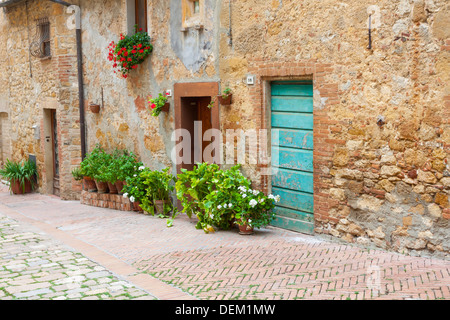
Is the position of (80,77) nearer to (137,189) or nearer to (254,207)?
(137,189)

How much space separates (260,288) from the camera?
5.19 m

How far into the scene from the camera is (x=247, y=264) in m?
6.00

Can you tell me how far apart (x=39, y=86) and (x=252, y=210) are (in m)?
7.63

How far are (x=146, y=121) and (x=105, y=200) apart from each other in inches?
70.4

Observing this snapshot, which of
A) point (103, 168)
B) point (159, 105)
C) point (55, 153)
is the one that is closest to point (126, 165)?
point (103, 168)

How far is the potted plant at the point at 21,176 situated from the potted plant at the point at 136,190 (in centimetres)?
473

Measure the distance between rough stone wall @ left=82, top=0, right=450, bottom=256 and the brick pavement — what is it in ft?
1.58

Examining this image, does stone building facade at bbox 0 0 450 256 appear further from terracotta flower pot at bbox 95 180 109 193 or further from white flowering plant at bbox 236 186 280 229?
terracotta flower pot at bbox 95 180 109 193

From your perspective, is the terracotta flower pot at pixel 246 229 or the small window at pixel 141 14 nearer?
the terracotta flower pot at pixel 246 229

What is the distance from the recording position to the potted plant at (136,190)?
9.30 metres

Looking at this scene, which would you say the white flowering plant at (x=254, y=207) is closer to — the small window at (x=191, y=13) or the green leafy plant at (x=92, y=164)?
the small window at (x=191, y=13)

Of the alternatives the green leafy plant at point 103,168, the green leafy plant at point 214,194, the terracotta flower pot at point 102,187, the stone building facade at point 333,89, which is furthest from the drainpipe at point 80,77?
the green leafy plant at point 214,194

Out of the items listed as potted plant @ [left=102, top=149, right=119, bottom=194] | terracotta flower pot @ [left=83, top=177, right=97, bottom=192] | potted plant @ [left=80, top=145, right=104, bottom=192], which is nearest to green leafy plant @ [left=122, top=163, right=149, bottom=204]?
potted plant @ [left=102, top=149, right=119, bottom=194]

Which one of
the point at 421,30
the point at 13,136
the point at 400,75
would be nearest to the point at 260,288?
the point at 400,75
